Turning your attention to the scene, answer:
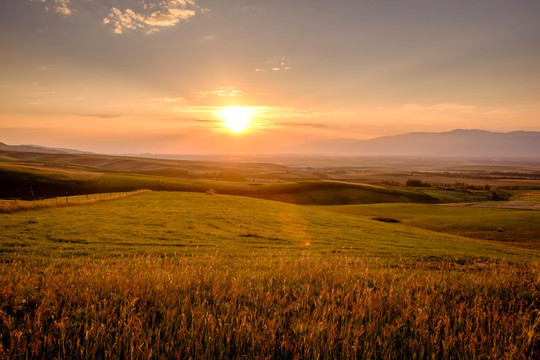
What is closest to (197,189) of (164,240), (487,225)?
(164,240)

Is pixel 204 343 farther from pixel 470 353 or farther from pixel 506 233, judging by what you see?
pixel 506 233

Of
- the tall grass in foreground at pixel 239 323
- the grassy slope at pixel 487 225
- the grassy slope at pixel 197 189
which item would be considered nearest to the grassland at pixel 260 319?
the tall grass in foreground at pixel 239 323

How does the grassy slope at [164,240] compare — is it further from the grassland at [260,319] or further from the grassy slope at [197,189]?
the grassy slope at [197,189]

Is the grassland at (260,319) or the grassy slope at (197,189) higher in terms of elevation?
the grassland at (260,319)

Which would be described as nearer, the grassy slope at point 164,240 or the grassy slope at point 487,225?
the grassy slope at point 164,240

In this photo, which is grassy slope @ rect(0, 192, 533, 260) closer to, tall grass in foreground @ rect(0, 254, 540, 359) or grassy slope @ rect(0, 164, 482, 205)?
tall grass in foreground @ rect(0, 254, 540, 359)

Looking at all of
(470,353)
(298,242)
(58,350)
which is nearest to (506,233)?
(298,242)

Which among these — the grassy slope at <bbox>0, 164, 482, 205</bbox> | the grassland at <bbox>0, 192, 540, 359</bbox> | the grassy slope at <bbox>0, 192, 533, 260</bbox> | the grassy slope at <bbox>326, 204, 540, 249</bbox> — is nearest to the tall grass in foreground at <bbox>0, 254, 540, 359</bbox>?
the grassland at <bbox>0, 192, 540, 359</bbox>

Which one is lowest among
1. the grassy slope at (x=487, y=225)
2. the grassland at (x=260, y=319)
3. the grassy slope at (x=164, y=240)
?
the grassy slope at (x=487, y=225)

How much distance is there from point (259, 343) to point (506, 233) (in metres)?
60.2

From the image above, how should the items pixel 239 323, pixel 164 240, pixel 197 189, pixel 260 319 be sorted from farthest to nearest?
1. pixel 197 189
2. pixel 164 240
3. pixel 239 323
4. pixel 260 319

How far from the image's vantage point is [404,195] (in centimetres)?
12975

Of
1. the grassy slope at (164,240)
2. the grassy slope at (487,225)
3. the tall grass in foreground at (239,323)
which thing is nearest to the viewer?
the tall grass in foreground at (239,323)

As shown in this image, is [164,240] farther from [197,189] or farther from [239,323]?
[197,189]
